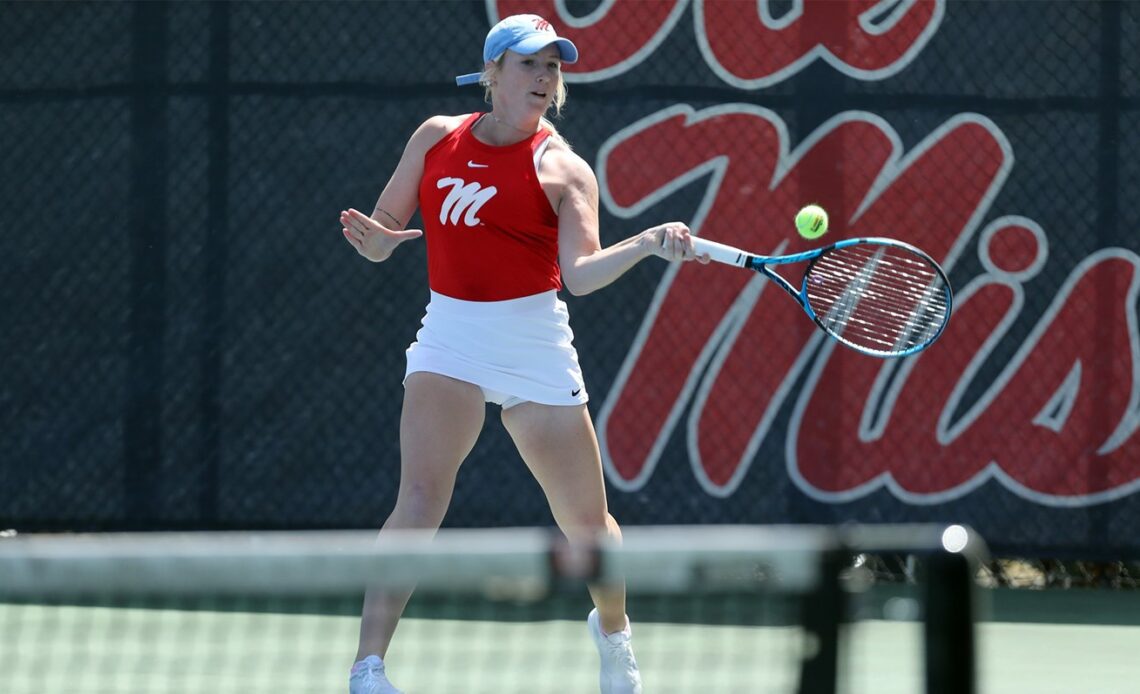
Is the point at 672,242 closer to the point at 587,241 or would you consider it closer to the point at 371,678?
the point at 587,241

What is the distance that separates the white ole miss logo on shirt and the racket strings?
101 centimetres

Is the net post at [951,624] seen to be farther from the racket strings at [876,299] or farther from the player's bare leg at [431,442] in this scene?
the racket strings at [876,299]

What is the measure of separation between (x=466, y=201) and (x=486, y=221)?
2.4 inches

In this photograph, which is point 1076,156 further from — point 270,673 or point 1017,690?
point 270,673

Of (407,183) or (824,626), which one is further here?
(407,183)

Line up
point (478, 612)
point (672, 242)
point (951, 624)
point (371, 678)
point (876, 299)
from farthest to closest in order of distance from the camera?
point (478, 612)
point (876, 299)
point (371, 678)
point (672, 242)
point (951, 624)

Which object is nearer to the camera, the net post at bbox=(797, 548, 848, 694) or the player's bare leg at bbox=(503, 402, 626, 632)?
the net post at bbox=(797, 548, 848, 694)

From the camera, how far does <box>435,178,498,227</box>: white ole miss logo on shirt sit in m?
4.03

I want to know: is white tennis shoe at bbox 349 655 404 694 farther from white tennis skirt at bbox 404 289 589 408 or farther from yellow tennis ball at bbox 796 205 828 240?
yellow tennis ball at bbox 796 205 828 240

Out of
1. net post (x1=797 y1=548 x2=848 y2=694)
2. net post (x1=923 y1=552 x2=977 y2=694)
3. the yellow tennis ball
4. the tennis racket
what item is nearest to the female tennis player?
the yellow tennis ball

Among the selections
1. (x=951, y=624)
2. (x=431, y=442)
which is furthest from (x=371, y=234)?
(x=951, y=624)

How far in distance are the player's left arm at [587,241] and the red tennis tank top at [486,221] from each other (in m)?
0.06

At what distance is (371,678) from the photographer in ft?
12.8

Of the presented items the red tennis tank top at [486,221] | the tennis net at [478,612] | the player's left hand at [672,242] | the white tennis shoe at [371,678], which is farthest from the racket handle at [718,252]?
the white tennis shoe at [371,678]
